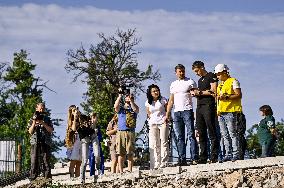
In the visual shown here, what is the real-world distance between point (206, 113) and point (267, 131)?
211cm

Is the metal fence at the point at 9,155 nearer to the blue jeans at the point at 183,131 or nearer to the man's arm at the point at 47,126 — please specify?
the man's arm at the point at 47,126

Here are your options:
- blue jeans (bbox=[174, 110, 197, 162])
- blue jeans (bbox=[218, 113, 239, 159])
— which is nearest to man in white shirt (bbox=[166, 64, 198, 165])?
blue jeans (bbox=[174, 110, 197, 162])

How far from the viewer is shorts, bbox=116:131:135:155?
14.3 metres

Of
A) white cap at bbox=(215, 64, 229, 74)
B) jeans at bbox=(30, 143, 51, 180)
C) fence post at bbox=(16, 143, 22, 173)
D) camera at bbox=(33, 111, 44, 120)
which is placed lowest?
jeans at bbox=(30, 143, 51, 180)

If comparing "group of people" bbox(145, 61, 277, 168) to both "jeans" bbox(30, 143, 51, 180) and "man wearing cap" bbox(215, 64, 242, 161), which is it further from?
"jeans" bbox(30, 143, 51, 180)

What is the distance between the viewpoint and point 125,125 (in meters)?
14.4

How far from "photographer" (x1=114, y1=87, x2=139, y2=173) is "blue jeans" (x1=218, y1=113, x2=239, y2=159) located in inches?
99.3

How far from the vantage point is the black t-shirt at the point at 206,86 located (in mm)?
12703

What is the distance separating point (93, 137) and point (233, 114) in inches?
135

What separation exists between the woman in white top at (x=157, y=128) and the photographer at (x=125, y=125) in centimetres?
52

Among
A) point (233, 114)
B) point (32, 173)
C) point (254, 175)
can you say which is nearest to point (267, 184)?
point (254, 175)

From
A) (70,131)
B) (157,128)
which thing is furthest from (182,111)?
(70,131)

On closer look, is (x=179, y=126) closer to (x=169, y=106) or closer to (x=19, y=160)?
(x=169, y=106)

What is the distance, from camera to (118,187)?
13000 mm
